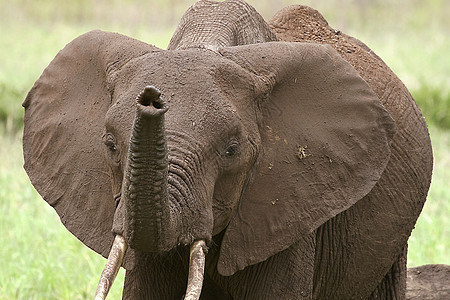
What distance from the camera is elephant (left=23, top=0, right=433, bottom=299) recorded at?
3.61 metres

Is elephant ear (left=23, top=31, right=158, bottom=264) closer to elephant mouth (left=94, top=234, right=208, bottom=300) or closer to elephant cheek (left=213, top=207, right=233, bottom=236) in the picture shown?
elephant cheek (left=213, top=207, right=233, bottom=236)

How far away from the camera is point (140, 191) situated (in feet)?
10.7

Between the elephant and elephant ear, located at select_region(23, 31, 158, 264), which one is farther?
elephant ear, located at select_region(23, 31, 158, 264)

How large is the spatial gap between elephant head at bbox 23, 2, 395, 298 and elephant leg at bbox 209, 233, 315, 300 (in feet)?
0.66

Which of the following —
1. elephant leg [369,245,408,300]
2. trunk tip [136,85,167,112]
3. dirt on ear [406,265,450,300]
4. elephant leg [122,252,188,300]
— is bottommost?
dirt on ear [406,265,450,300]

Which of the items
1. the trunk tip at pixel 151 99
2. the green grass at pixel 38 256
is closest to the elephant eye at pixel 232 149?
the trunk tip at pixel 151 99

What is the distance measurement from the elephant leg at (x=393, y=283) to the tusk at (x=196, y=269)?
2052 mm

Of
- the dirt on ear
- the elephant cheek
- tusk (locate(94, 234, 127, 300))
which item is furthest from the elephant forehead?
the dirt on ear

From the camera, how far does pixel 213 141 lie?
368cm

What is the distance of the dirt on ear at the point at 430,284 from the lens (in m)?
6.19

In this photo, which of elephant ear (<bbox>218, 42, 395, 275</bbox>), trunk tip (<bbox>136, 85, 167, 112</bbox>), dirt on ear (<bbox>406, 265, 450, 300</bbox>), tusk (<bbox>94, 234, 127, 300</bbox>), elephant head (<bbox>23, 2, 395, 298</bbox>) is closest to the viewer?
trunk tip (<bbox>136, 85, 167, 112</bbox>)

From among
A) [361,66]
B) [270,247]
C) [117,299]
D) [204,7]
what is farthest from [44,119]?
[117,299]

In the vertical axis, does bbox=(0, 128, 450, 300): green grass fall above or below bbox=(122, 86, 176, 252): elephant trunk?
below

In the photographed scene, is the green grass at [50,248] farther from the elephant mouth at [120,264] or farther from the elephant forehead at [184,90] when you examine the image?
the elephant mouth at [120,264]
